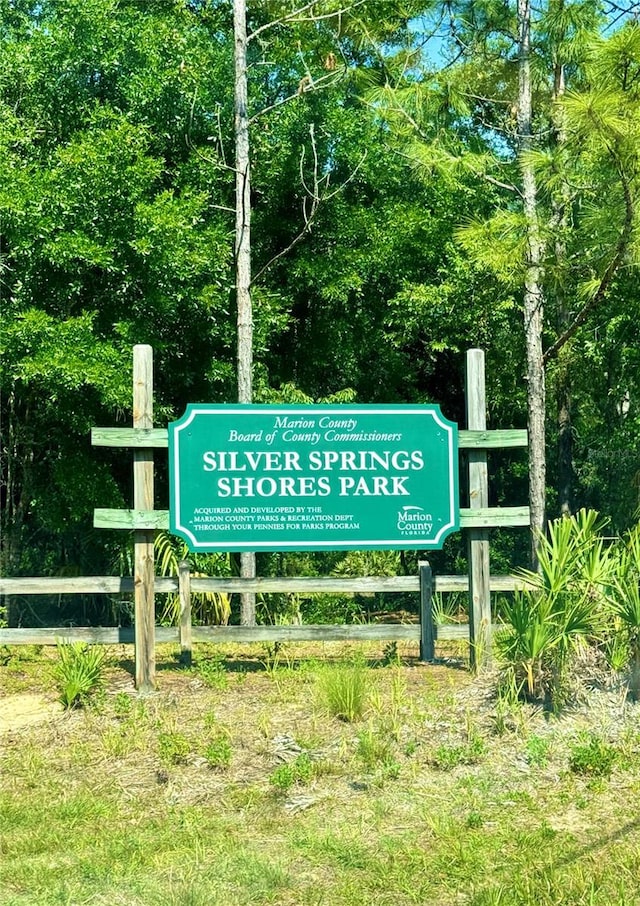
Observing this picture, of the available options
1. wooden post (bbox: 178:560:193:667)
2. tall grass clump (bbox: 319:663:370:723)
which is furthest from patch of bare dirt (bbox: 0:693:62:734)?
tall grass clump (bbox: 319:663:370:723)

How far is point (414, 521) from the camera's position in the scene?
369 inches

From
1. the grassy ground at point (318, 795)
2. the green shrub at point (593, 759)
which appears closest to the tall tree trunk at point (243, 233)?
the grassy ground at point (318, 795)

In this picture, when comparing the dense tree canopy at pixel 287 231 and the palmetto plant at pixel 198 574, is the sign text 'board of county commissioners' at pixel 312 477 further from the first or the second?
the dense tree canopy at pixel 287 231

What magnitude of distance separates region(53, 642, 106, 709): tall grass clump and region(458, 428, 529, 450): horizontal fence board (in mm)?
3467

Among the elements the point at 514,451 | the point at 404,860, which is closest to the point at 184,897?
the point at 404,860

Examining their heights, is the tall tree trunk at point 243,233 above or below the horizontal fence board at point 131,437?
above

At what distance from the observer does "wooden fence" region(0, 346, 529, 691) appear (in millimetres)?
9047

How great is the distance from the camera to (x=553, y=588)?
26.5ft

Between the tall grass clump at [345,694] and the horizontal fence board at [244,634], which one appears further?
the horizontal fence board at [244,634]

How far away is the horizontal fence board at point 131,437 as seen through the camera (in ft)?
29.4

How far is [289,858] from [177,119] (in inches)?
513

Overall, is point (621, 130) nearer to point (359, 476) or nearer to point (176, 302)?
point (359, 476)

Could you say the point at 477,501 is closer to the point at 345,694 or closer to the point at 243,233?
the point at 345,694

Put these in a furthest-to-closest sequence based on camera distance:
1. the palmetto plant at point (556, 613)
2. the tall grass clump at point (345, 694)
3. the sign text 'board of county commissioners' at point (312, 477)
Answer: the sign text 'board of county commissioners' at point (312, 477), the tall grass clump at point (345, 694), the palmetto plant at point (556, 613)
